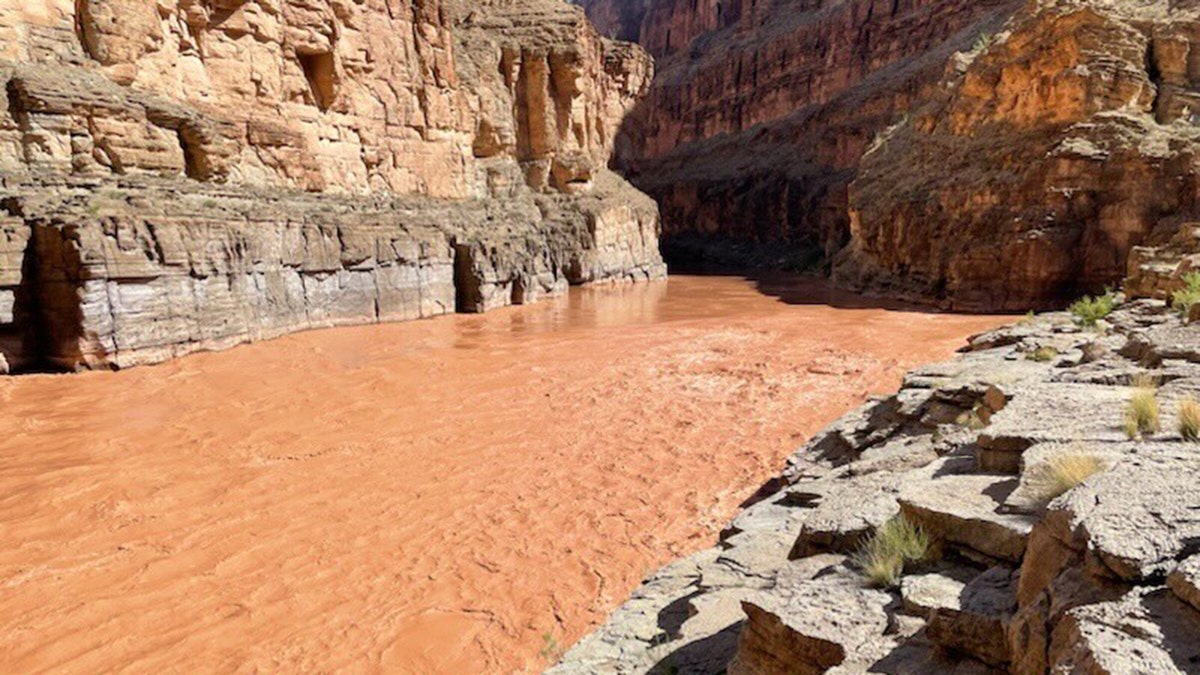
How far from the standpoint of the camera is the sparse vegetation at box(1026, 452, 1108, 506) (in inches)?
124

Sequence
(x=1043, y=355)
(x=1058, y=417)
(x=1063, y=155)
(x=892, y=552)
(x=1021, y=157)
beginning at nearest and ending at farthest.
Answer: (x=892, y=552) → (x=1058, y=417) → (x=1043, y=355) → (x=1063, y=155) → (x=1021, y=157)

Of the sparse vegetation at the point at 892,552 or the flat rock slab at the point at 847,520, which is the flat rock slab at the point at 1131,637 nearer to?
the sparse vegetation at the point at 892,552

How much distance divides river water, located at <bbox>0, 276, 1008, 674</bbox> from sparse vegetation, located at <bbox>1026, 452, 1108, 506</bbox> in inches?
139

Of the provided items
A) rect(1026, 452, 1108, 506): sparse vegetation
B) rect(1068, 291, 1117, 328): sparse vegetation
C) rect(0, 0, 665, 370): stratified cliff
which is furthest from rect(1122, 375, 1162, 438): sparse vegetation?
rect(0, 0, 665, 370): stratified cliff

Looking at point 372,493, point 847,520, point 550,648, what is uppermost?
point 847,520

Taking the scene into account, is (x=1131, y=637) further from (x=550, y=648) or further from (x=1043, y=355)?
(x=1043, y=355)

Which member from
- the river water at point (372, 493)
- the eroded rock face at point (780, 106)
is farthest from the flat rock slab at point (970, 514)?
the eroded rock face at point (780, 106)

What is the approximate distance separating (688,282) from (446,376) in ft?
89.2

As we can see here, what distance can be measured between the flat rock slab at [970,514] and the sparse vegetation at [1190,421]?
966 millimetres

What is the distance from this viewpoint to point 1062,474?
322 cm

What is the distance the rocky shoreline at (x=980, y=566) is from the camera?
87.1 inches

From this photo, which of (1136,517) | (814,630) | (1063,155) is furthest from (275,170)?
(1063,155)

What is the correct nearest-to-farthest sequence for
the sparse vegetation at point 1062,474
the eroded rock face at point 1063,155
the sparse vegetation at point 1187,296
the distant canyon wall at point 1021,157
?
the sparse vegetation at point 1062,474
the sparse vegetation at point 1187,296
the eroded rock face at point 1063,155
the distant canyon wall at point 1021,157

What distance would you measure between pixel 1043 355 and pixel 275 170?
22.7 m
